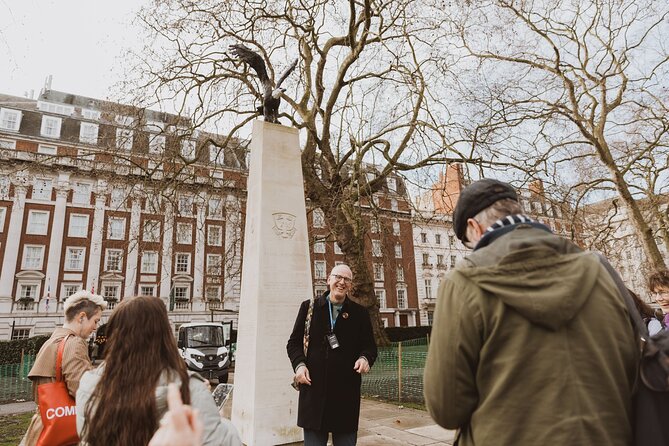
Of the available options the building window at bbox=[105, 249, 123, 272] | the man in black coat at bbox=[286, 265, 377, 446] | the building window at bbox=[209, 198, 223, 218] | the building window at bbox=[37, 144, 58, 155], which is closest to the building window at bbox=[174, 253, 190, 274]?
the building window at bbox=[105, 249, 123, 272]

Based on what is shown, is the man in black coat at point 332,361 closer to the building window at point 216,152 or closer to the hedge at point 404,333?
the building window at point 216,152

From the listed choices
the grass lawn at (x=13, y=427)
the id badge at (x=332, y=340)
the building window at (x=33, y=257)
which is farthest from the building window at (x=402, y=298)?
the id badge at (x=332, y=340)

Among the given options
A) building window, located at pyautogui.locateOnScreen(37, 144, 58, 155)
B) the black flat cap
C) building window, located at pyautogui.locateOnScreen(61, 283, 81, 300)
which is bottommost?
the black flat cap

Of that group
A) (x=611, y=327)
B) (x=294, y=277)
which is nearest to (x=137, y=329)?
(x=611, y=327)

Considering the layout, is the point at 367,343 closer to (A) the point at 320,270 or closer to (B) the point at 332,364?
(B) the point at 332,364

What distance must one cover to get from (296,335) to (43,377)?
1.75m

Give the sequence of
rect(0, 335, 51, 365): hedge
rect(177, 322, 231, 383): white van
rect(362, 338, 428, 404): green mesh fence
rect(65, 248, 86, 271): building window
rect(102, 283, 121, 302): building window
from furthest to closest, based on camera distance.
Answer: rect(102, 283, 121, 302): building window < rect(65, 248, 86, 271): building window < rect(0, 335, 51, 365): hedge < rect(177, 322, 231, 383): white van < rect(362, 338, 428, 404): green mesh fence

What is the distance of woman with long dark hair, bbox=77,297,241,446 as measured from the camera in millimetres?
1528

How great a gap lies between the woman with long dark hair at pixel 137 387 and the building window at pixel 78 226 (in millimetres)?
40409

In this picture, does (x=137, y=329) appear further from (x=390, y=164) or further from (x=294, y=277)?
(x=390, y=164)

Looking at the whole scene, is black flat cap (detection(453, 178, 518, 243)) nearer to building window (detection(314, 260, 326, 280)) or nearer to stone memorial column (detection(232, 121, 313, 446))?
stone memorial column (detection(232, 121, 313, 446))

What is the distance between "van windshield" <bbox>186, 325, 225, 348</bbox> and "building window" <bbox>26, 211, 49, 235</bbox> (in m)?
26.7

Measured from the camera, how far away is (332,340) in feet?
10.5

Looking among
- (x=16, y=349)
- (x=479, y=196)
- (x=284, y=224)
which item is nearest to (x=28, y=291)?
(x=16, y=349)
